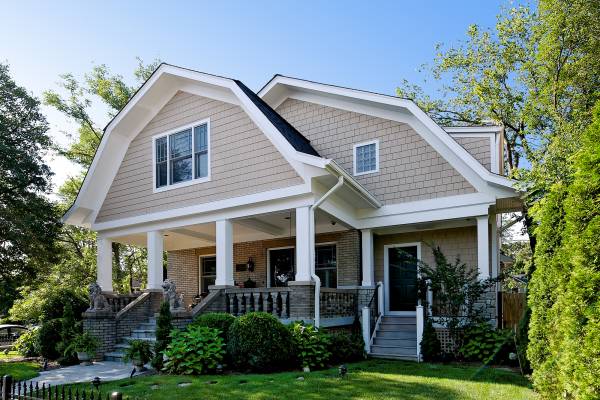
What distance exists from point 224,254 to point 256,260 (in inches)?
159

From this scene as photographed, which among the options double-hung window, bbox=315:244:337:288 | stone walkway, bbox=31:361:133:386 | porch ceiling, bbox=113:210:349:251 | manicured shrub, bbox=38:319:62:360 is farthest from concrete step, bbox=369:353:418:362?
manicured shrub, bbox=38:319:62:360

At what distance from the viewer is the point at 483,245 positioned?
41.0ft

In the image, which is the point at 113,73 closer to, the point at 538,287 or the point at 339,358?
the point at 339,358

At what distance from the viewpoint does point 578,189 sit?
17.2 ft

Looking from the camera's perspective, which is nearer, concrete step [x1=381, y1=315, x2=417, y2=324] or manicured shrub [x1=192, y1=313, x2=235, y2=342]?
manicured shrub [x1=192, y1=313, x2=235, y2=342]

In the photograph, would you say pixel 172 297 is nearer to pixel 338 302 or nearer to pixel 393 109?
pixel 338 302

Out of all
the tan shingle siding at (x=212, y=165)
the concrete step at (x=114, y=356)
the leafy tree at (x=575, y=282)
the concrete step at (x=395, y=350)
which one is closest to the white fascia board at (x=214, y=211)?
the tan shingle siding at (x=212, y=165)

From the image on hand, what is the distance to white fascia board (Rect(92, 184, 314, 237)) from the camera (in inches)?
487

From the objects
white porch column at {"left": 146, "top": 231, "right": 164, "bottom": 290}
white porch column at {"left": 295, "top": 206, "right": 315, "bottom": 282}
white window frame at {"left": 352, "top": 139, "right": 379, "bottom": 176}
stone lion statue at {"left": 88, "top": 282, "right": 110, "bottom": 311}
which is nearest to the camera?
white porch column at {"left": 295, "top": 206, "right": 315, "bottom": 282}

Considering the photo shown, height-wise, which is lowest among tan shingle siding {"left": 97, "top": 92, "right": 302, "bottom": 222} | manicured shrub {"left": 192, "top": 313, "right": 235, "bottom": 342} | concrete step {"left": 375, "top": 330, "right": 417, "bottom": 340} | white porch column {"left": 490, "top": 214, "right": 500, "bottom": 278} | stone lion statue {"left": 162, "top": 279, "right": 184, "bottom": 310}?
concrete step {"left": 375, "top": 330, "right": 417, "bottom": 340}

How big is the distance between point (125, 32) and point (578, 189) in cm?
1299

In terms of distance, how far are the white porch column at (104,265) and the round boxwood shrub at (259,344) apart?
743 centimetres

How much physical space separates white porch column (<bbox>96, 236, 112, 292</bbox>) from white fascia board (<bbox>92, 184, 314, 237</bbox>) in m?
0.35

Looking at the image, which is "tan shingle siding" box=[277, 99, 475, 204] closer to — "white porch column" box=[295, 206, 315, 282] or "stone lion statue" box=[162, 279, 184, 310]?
"white porch column" box=[295, 206, 315, 282]
